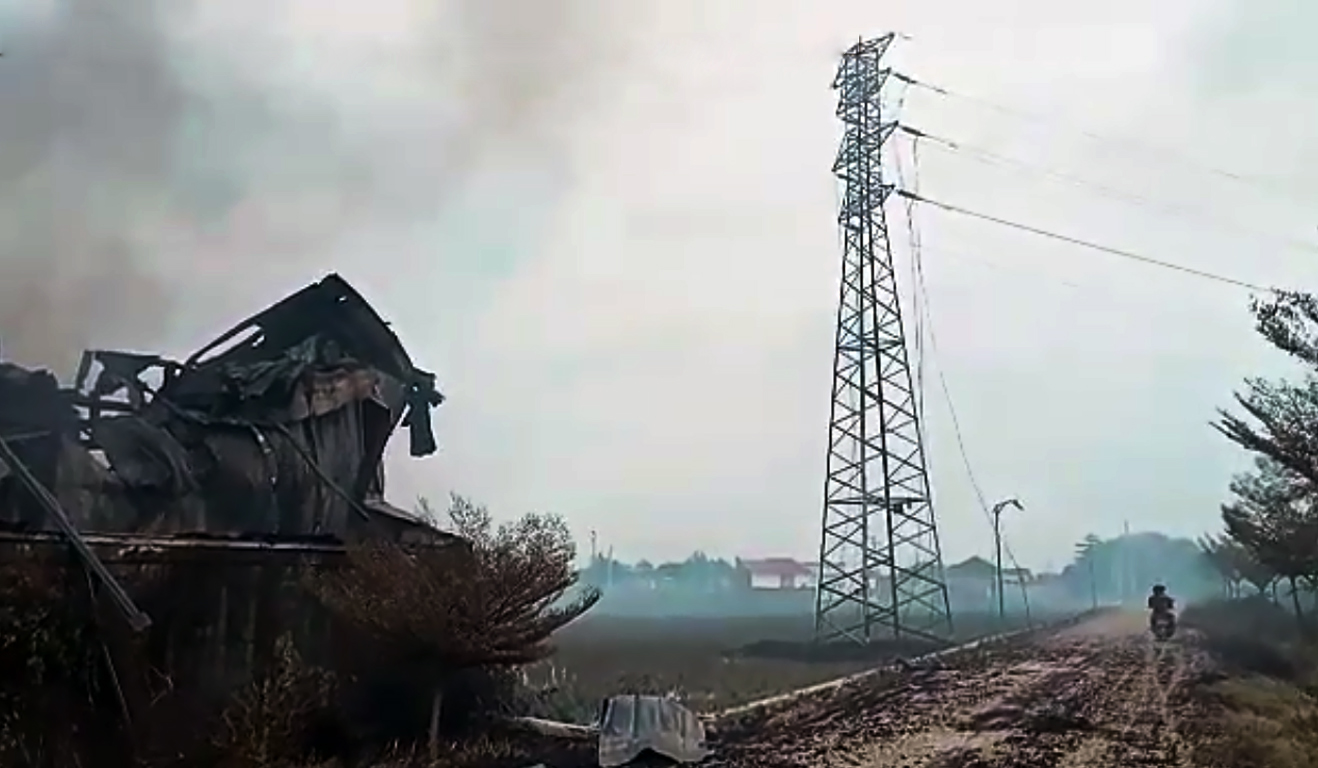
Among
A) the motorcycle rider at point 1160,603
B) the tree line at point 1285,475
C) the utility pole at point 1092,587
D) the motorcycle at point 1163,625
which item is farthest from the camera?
the utility pole at point 1092,587

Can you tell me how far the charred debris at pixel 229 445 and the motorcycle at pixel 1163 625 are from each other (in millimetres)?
25752

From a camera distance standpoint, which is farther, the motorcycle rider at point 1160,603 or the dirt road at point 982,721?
the motorcycle rider at point 1160,603

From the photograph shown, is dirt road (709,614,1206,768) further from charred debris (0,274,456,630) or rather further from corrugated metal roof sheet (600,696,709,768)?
charred debris (0,274,456,630)

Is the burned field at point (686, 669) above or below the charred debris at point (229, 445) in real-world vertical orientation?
below

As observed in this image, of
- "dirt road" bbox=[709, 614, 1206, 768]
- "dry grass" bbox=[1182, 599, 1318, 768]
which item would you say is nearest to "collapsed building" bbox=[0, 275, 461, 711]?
"dirt road" bbox=[709, 614, 1206, 768]

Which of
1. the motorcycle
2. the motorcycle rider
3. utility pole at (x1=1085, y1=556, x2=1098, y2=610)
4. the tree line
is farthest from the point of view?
utility pole at (x1=1085, y1=556, x2=1098, y2=610)

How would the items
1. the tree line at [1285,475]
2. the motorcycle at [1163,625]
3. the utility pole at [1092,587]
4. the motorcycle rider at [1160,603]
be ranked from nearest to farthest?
the tree line at [1285,475], the motorcycle rider at [1160,603], the motorcycle at [1163,625], the utility pole at [1092,587]

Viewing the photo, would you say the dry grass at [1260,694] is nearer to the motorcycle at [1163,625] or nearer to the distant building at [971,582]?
the motorcycle at [1163,625]

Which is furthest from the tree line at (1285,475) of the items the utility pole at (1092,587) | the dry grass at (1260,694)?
the utility pole at (1092,587)

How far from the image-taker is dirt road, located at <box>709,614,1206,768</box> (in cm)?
1620

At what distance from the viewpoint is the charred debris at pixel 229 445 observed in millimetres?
14055

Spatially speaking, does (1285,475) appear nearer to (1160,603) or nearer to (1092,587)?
(1160,603)

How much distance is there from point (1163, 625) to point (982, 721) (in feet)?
75.9

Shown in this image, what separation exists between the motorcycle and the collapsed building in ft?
86.9
